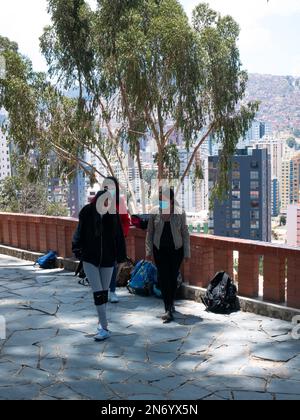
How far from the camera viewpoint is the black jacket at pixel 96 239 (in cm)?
506

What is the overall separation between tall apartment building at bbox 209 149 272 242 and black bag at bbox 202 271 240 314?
69834 mm

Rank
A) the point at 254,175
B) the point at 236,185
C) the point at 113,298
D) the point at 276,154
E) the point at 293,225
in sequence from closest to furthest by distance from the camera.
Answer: the point at 113,298 → the point at 293,225 → the point at 254,175 → the point at 236,185 → the point at 276,154

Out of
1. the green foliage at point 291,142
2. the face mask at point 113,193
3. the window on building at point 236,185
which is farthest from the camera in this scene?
the green foliage at point 291,142

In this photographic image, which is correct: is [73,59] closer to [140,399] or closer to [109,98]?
[109,98]

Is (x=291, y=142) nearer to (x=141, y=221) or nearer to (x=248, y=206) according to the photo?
(x=248, y=206)

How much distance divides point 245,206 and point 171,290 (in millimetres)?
77174

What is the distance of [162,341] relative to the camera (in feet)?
16.6

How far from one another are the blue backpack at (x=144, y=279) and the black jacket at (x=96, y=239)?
1570 mm

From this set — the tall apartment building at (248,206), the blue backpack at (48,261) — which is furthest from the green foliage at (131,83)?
the tall apartment building at (248,206)

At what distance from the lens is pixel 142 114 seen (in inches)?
643

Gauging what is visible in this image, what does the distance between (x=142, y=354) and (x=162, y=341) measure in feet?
1.32

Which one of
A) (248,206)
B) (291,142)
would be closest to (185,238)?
(248,206)

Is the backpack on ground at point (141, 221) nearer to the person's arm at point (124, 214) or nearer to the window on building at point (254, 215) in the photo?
the person's arm at point (124, 214)

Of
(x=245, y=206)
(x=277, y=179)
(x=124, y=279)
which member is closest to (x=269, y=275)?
(x=124, y=279)
